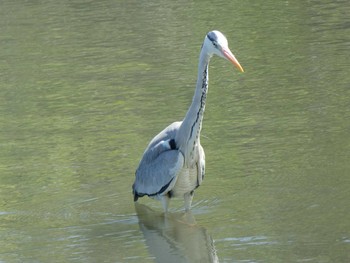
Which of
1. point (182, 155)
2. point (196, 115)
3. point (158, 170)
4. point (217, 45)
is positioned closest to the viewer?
point (217, 45)

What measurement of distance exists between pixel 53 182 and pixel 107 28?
786 cm

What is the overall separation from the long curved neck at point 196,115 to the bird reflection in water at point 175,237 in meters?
0.63

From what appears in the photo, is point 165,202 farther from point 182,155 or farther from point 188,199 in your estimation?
point 182,155

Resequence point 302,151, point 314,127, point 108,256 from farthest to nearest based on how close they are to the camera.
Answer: point 314,127
point 302,151
point 108,256

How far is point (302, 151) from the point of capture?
986 centimetres

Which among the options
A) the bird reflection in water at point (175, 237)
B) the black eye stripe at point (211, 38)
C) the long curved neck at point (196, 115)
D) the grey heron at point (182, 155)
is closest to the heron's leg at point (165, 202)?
the grey heron at point (182, 155)

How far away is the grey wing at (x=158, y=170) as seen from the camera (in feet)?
27.6

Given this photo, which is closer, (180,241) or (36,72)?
(180,241)

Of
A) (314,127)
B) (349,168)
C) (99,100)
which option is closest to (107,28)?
(99,100)

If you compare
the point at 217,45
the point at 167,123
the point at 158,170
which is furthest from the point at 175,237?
the point at 167,123

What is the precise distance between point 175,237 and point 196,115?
105cm

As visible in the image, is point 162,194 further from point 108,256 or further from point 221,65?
point 221,65

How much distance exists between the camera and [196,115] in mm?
8281

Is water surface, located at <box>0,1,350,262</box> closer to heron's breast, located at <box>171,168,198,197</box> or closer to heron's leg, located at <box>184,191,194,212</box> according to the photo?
heron's leg, located at <box>184,191,194,212</box>
